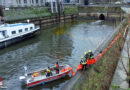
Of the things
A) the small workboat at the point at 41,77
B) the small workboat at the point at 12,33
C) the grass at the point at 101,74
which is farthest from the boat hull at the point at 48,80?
the small workboat at the point at 12,33

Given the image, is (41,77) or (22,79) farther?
(41,77)

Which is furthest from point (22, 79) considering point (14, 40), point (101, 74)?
point (14, 40)

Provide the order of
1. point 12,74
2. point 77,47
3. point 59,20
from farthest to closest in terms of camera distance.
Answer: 1. point 59,20
2. point 77,47
3. point 12,74

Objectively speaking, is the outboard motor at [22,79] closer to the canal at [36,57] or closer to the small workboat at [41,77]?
the small workboat at [41,77]

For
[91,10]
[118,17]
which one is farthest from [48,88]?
[91,10]

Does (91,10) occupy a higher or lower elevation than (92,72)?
higher

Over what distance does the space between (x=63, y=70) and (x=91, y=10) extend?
53.3 meters

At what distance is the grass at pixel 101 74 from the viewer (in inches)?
408

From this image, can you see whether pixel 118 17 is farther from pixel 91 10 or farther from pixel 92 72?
pixel 92 72

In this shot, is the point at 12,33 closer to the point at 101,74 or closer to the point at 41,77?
the point at 41,77

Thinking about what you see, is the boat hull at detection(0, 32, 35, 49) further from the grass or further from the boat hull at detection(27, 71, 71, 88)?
the grass

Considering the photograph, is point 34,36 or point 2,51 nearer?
point 2,51

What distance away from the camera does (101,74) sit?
1187cm

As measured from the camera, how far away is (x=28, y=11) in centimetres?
4791
